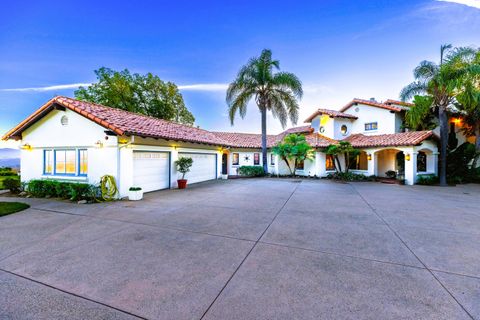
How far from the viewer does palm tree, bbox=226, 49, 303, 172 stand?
17.9 m

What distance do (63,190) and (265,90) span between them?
52.2 ft

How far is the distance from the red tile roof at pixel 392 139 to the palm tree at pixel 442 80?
1.43m

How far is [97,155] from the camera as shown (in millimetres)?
9633

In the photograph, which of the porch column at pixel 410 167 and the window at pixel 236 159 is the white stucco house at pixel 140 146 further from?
the window at pixel 236 159

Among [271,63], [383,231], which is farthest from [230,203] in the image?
[271,63]

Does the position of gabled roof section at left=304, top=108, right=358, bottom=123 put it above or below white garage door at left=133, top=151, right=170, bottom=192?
above

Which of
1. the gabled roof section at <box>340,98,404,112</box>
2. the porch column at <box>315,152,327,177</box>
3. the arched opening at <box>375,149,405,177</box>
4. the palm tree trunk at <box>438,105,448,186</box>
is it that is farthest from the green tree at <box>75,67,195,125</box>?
the palm tree trunk at <box>438,105,448,186</box>

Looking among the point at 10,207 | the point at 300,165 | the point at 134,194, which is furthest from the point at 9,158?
the point at 300,165

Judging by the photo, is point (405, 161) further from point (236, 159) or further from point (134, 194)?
point (134, 194)

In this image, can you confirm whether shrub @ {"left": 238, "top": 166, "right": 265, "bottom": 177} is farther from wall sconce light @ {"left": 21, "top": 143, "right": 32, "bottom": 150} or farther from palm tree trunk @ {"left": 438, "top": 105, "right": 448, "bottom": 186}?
wall sconce light @ {"left": 21, "top": 143, "right": 32, "bottom": 150}

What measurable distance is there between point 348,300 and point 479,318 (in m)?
1.40

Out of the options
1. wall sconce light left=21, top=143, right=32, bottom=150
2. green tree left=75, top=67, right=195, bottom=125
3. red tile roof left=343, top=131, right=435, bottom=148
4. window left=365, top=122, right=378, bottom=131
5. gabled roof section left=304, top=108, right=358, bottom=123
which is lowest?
wall sconce light left=21, top=143, right=32, bottom=150

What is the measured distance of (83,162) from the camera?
1010 centimetres

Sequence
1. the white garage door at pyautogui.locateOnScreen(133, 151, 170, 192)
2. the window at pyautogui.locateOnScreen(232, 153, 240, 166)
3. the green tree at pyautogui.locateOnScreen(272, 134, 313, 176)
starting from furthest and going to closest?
1. the window at pyautogui.locateOnScreen(232, 153, 240, 166)
2. the green tree at pyautogui.locateOnScreen(272, 134, 313, 176)
3. the white garage door at pyautogui.locateOnScreen(133, 151, 170, 192)
